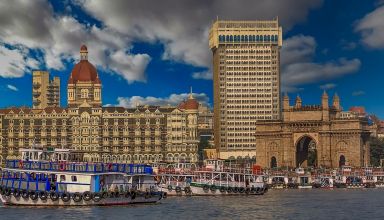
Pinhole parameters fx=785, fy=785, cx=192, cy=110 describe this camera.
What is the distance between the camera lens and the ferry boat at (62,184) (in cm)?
9919

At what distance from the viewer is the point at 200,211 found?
9938 cm

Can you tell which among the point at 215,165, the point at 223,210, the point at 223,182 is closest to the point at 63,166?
the point at 223,210

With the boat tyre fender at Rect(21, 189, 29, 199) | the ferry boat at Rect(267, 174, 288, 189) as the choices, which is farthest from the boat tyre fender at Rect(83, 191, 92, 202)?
the ferry boat at Rect(267, 174, 288, 189)

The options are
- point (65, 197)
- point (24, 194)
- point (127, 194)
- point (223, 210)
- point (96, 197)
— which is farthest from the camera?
point (127, 194)

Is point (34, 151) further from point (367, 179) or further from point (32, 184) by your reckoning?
point (367, 179)

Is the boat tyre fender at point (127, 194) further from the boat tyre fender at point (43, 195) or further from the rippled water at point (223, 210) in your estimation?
the boat tyre fender at point (43, 195)

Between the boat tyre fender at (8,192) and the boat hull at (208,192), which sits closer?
the boat tyre fender at (8,192)

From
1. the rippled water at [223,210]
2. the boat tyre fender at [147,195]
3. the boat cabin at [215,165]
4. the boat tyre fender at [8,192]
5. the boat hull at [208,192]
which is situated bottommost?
the rippled water at [223,210]

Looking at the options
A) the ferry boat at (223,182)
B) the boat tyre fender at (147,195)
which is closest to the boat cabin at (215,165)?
the ferry boat at (223,182)

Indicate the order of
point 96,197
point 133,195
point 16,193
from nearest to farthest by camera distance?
point 96,197 → point 16,193 → point 133,195

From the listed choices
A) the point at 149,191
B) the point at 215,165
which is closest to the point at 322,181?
the point at 215,165

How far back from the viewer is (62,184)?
99.6 meters

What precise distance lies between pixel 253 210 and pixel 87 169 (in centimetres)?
2196

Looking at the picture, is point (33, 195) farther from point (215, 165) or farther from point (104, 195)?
point (215, 165)
